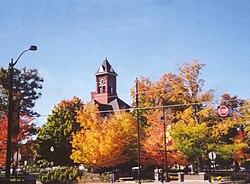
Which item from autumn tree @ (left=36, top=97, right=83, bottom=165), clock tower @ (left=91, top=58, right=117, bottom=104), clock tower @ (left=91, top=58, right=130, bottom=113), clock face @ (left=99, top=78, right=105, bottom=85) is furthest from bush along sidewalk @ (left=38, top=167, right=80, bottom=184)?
clock face @ (left=99, top=78, right=105, bottom=85)

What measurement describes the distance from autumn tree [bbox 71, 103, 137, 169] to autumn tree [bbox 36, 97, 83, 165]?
9.31 meters

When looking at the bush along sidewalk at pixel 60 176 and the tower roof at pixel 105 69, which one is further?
the tower roof at pixel 105 69

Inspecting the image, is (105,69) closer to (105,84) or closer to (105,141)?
(105,84)

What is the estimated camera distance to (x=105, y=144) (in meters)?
36.1

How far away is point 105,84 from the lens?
294 ft

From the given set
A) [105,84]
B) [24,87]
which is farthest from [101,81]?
[24,87]

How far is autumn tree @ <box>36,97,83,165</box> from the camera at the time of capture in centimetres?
4903

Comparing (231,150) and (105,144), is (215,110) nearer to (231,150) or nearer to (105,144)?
(231,150)

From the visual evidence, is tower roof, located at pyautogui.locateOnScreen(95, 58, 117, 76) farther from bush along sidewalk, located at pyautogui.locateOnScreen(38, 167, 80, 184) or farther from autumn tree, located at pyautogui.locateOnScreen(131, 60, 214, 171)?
bush along sidewalk, located at pyautogui.locateOnScreen(38, 167, 80, 184)

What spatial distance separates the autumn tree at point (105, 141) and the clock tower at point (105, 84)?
48.0 meters

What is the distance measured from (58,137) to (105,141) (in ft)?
51.3

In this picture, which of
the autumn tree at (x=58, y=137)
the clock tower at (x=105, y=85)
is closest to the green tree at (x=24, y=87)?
the autumn tree at (x=58, y=137)

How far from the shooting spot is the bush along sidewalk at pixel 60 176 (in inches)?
1373

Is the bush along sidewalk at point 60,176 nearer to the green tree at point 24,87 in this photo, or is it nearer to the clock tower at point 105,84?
the green tree at point 24,87
